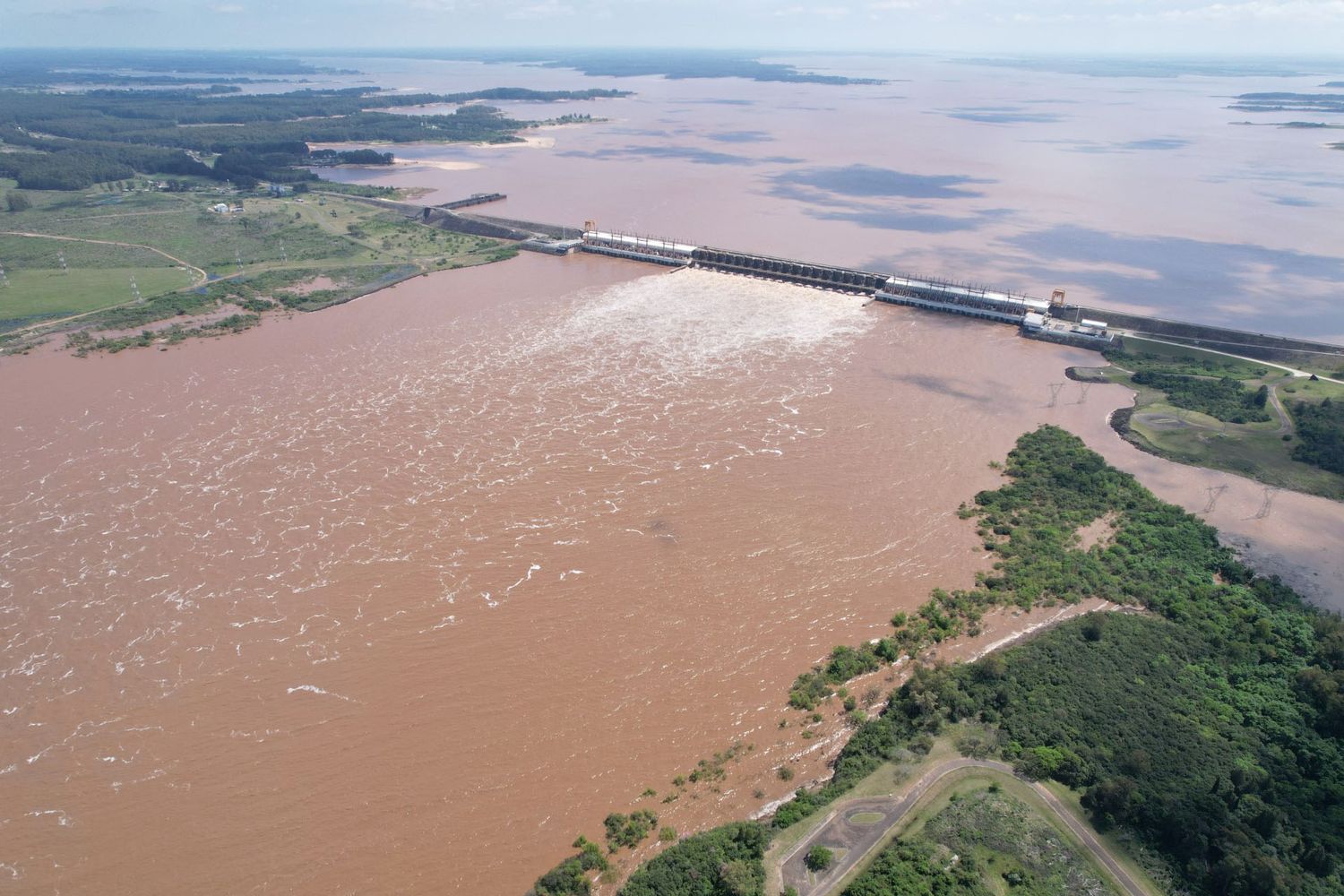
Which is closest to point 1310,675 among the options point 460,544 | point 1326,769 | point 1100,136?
point 1326,769

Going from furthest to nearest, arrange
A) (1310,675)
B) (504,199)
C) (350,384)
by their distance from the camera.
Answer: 1. (504,199)
2. (350,384)
3. (1310,675)

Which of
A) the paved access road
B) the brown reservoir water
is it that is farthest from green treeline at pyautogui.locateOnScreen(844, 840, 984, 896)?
the brown reservoir water

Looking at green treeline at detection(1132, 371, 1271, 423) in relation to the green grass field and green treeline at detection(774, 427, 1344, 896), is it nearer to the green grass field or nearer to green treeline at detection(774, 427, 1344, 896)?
green treeline at detection(774, 427, 1344, 896)

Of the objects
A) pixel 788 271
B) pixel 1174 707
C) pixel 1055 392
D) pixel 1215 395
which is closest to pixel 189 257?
pixel 788 271

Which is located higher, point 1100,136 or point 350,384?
point 1100,136

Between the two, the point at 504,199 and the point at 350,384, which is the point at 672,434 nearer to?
the point at 350,384

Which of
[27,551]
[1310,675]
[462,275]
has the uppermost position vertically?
[462,275]
